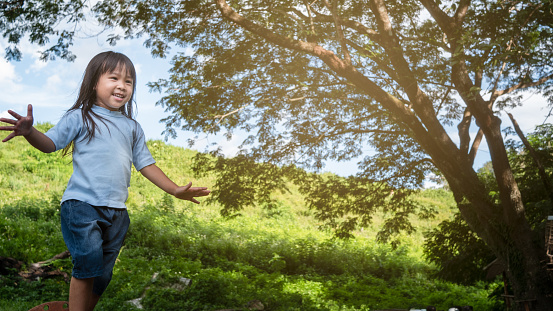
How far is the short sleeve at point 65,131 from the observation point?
69.4 inches

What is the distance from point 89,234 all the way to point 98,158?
0.29m

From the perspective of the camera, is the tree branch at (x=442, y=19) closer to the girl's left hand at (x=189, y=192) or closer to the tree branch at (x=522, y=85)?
the tree branch at (x=522, y=85)

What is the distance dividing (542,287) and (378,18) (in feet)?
13.1

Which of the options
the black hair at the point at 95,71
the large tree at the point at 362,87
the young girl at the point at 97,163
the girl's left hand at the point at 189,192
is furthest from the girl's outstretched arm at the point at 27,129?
the large tree at the point at 362,87

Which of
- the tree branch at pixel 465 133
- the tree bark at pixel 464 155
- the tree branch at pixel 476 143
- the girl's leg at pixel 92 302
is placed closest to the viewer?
the girl's leg at pixel 92 302

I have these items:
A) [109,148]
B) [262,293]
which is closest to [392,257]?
[262,293]

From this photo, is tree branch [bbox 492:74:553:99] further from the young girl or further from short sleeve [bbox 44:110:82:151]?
short sleeve [bbox 44:110:82:151]

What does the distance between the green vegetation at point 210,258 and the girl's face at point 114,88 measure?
4.40 metres

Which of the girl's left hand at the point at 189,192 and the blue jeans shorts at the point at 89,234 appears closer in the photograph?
the blue jeans shorts at the point at 89,234

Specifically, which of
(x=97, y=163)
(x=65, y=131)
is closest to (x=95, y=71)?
(x=65, y=131)

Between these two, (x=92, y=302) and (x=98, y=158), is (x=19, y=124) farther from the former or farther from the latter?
(x=92, y=302)

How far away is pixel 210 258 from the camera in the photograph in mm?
9711

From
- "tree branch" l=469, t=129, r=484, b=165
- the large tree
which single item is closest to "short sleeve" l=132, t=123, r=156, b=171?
the large tree

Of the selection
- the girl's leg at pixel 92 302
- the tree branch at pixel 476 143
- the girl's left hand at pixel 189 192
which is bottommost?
the girl's leg at pixel 92 302
